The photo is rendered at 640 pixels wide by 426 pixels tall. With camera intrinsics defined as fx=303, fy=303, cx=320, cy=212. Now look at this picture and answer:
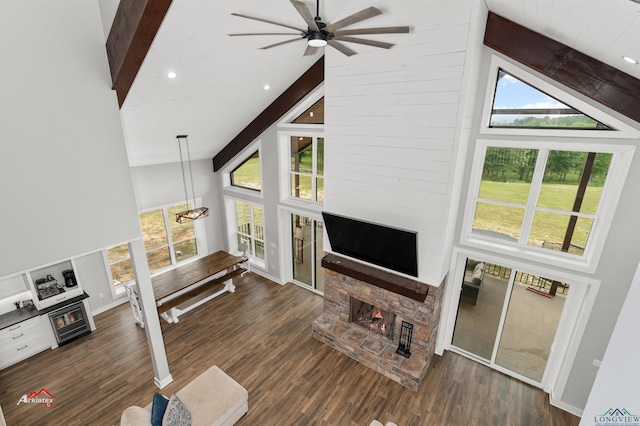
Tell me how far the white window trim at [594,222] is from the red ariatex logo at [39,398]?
693 centimetres

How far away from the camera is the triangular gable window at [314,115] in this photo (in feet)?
20.5

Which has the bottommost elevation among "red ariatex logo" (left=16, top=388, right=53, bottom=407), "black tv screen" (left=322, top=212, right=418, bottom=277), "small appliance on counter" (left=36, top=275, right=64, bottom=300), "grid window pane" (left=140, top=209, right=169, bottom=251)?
"red ariatex logo" (left=16, top=388, right=53, bottom=407)

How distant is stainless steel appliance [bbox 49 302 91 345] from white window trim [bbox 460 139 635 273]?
7232 millimetres

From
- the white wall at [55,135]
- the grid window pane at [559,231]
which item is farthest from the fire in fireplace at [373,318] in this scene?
the white wall at [55,135]

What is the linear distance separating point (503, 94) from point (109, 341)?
26.5ft

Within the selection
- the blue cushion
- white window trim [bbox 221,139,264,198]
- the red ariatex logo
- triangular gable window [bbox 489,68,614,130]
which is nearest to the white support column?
the blue cushion

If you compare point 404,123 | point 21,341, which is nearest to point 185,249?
point 21,341

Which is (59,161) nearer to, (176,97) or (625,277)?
(176,97)

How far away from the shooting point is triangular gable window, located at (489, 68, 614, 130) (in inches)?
154

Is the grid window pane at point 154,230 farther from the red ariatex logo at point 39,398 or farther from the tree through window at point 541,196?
the tree through window at point 541,196

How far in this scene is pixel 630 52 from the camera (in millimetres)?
2555

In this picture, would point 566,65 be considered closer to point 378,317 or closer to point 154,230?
point 378,317

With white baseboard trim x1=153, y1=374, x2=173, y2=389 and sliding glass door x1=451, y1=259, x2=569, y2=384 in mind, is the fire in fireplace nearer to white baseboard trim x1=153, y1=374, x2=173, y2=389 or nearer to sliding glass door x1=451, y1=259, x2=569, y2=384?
sliding glass door x1=451, y1=259, x2=569, y2=384

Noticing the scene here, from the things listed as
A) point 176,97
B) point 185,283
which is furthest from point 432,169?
point 185,283
